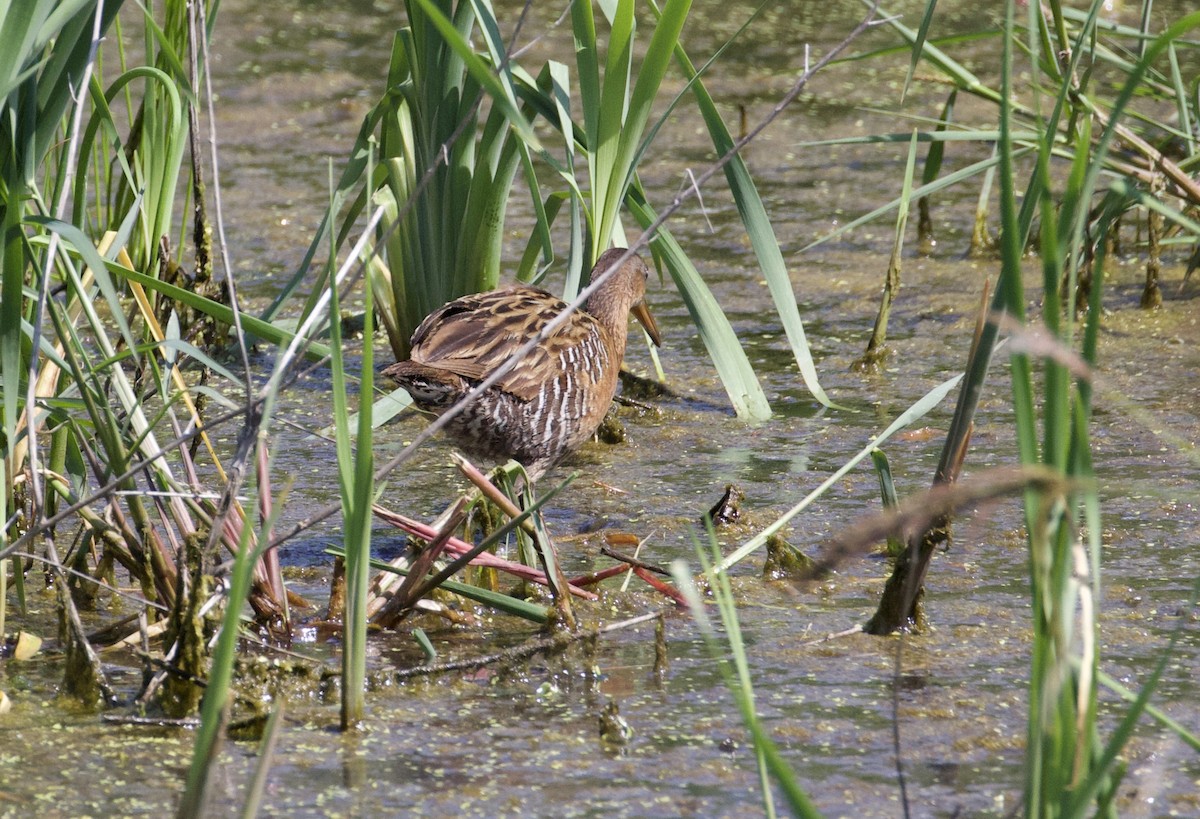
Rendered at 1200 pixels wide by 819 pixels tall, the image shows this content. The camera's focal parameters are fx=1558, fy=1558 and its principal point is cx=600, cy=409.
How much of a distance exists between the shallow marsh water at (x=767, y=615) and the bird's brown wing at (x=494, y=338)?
0.37 m

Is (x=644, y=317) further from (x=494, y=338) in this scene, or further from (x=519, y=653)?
(x=519, y=653)

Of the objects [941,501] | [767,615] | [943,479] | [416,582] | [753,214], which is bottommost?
[767,615]

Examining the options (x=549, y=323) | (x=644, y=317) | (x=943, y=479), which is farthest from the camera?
(x=644, y=317)

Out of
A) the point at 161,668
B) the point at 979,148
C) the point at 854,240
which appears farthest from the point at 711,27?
the point at 161,668

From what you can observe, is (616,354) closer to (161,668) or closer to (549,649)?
(549,649)

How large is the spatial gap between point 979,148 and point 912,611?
4.71m

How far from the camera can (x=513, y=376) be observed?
379 centimetres

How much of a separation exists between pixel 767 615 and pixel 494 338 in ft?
3.41

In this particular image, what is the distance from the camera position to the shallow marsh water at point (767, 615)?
93.7 inches

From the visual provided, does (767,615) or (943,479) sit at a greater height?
(943,479)

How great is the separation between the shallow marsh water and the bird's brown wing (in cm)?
37

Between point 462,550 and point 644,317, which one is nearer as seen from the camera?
point 462,550

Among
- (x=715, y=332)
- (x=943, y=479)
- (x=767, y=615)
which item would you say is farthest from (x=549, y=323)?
(x=715, y=332)

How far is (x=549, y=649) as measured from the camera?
2838mm
